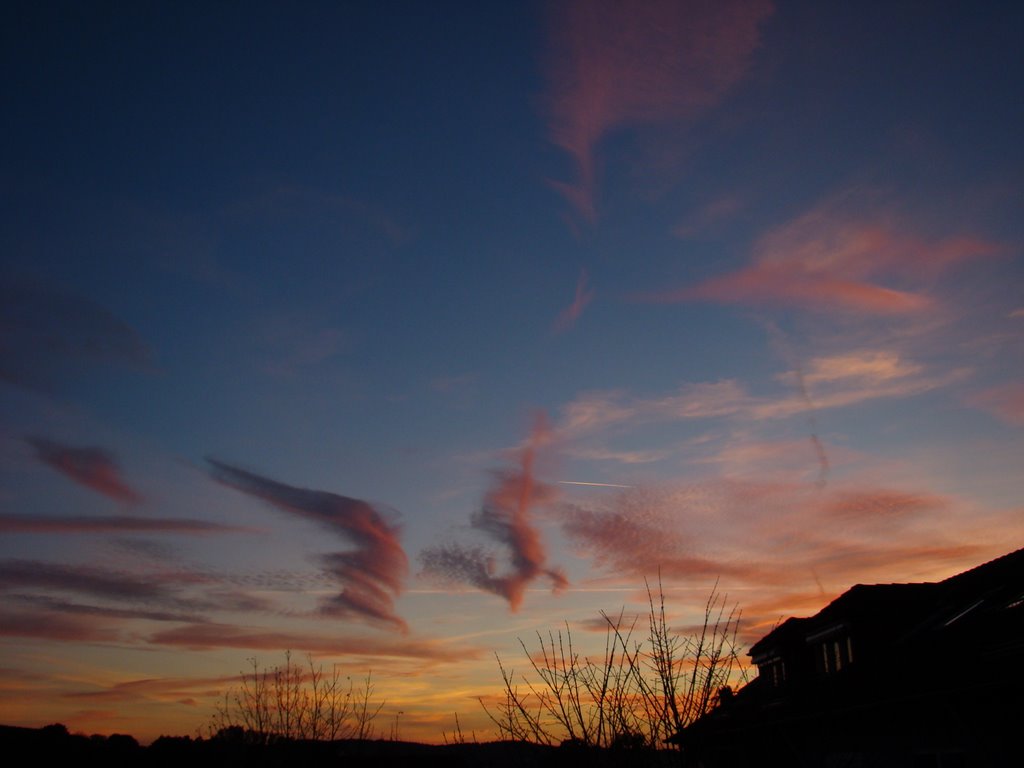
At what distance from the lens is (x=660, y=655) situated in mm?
12578

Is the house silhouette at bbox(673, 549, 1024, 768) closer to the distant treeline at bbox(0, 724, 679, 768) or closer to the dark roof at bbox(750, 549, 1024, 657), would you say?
the dark roof at bbox(750, 549, 1024, 657)

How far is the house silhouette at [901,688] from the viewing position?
15367 millimetres

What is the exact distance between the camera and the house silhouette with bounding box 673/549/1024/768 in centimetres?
1537

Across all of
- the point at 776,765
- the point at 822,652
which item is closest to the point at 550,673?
the point at 776,765

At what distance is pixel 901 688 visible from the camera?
16.6m

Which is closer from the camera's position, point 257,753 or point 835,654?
point 257,753

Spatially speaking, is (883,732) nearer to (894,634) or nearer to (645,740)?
(894,634)

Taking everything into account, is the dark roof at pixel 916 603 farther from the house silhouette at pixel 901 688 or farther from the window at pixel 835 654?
the window at pixel 835 654

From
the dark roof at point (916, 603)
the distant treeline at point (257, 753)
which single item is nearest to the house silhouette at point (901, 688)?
the dark roof at point (916, 603)

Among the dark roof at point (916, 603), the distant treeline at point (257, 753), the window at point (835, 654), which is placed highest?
the dark roof at point (916, 603)

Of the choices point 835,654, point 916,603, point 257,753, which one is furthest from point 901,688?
point 257,753

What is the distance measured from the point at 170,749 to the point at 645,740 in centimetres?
1317

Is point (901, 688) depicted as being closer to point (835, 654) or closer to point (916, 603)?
point (916, 603)

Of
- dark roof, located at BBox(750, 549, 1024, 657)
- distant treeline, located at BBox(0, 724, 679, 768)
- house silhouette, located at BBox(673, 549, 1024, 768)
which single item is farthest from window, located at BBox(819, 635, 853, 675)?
distant treeline, located at BBox(0, 724, 679, 768)
